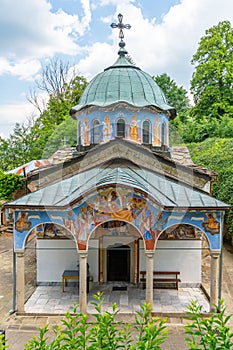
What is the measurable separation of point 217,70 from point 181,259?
Answer: 2232 centimetres

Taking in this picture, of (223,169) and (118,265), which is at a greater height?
(223,169)

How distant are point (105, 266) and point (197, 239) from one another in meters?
3.55

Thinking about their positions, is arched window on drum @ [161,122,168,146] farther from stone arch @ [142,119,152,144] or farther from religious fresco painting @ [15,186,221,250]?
religious fresco painting @ [15,186,221,250]

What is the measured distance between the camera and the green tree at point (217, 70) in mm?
27312

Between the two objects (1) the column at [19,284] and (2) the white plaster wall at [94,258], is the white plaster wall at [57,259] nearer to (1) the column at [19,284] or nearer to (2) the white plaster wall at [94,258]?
(2) the white plaster wall at [94,258]

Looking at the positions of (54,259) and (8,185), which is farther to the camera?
(8,185)

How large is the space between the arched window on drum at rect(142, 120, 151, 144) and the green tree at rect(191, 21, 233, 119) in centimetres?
1669

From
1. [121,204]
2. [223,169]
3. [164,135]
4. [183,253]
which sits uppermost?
[164,135]

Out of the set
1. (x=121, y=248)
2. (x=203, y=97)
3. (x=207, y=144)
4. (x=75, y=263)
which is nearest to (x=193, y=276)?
(x=121, y=248)

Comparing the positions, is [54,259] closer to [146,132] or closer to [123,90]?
[146,132]

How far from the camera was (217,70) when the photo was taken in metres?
27.3

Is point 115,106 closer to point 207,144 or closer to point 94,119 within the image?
point 94,119

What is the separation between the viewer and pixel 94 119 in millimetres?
12695

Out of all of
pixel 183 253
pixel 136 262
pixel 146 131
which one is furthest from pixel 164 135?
pixel 136 262
